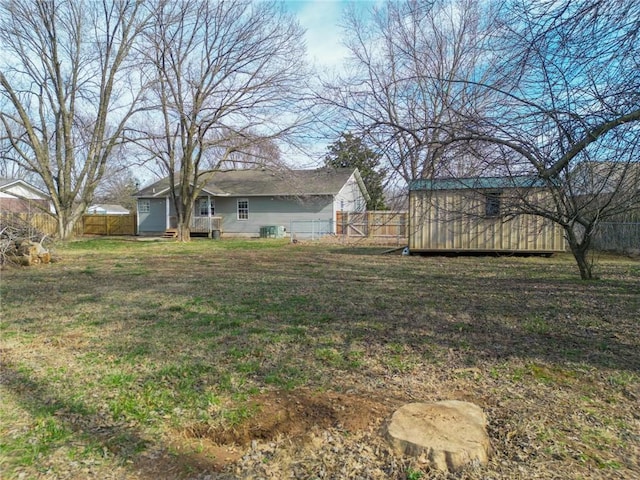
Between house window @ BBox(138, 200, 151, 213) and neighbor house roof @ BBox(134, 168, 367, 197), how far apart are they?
1.97 ft

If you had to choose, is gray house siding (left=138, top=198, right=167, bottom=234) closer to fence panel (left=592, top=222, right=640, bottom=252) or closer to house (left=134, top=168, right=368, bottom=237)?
house (left=134, top=168, right=368, bottom=237)

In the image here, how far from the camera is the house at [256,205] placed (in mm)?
24094

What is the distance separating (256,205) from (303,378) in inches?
893

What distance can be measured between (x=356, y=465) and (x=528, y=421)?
121cm

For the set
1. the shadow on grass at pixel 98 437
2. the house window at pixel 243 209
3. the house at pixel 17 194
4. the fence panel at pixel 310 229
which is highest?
the house at pixel 17 194

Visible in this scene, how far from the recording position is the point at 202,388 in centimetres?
332

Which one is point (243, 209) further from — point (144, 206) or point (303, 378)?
point (303, 378)

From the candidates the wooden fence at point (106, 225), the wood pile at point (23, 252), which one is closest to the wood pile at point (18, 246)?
the wood pile at point (23, 252)

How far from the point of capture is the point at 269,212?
2547cm

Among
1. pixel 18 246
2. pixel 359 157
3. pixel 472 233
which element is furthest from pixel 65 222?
pixel 359 157

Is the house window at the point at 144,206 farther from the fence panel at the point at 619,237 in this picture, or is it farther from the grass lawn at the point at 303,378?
the fence panel at the point at 619,237

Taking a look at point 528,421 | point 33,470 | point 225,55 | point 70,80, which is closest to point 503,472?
point 528,421

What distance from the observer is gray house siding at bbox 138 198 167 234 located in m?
27.8

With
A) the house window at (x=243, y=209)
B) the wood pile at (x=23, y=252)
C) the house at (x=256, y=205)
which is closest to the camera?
the wood pile at (x=23, y=252)
